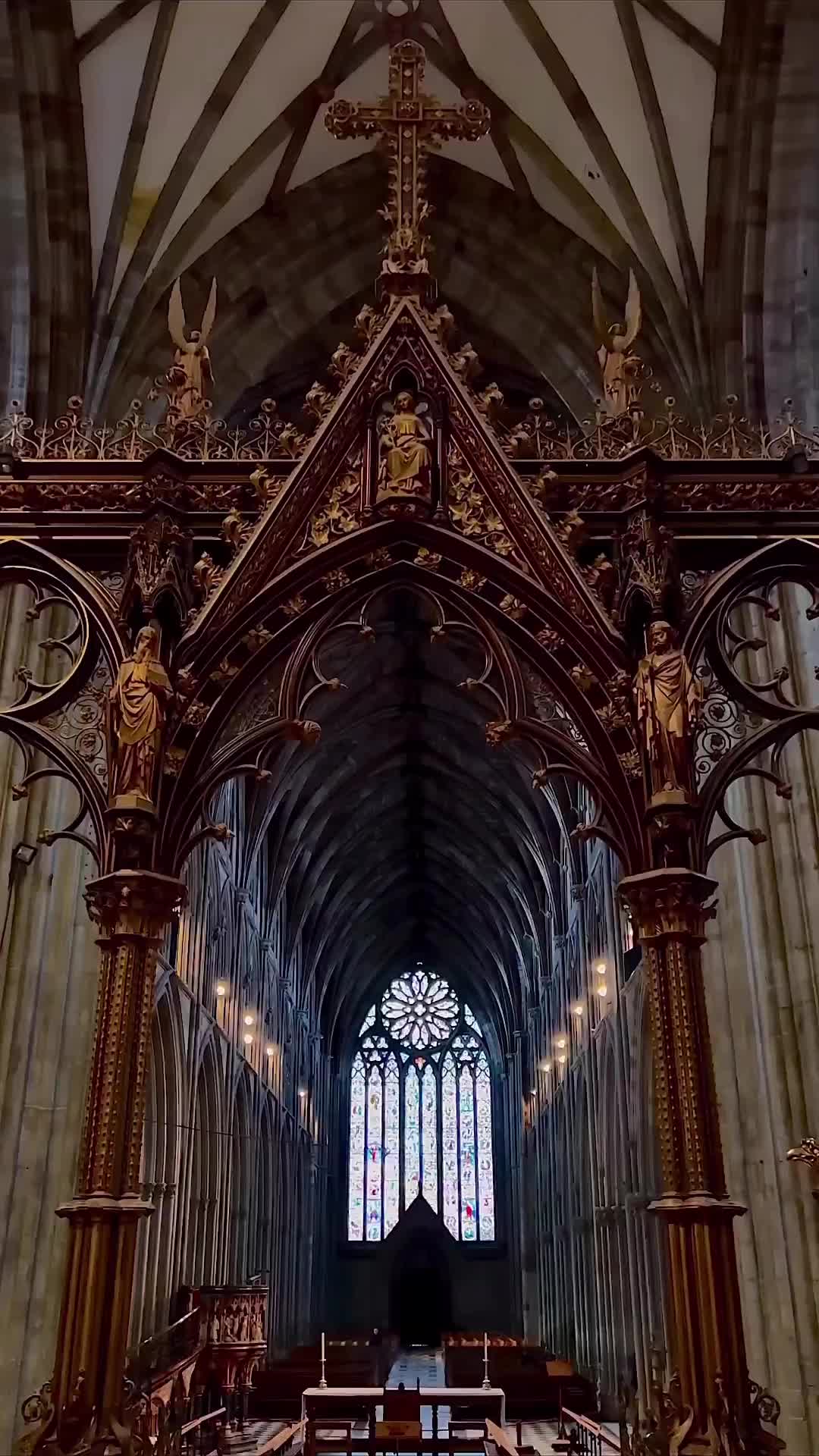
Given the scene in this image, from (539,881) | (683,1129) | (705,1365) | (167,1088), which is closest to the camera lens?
(705,1365)

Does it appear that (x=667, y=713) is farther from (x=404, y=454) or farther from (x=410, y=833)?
(x=410, y=833)

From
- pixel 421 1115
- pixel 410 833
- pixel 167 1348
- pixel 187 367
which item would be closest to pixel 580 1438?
pixel 167 1348

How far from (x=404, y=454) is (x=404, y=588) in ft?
2.62

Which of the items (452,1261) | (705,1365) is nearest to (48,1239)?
(705,1365)

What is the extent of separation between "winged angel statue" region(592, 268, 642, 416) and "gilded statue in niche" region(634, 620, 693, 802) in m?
1.85

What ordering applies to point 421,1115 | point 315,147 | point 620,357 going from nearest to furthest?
1. point 620,357
2. point 315,147
3. point 421,1115

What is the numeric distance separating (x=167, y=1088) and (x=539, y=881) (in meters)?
14.8

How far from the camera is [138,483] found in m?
7.22

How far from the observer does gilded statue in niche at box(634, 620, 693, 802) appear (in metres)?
6.43

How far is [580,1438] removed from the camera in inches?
578

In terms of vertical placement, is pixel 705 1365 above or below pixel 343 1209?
below

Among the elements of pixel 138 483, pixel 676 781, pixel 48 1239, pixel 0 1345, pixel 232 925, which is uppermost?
pixel 232 925

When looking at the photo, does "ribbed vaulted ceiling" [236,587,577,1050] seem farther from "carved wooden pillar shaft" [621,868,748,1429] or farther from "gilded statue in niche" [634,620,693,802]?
"carved wooden pillar shaft" [621,868,748,1429]

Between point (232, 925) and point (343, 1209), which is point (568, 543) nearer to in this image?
point (232, 925)
